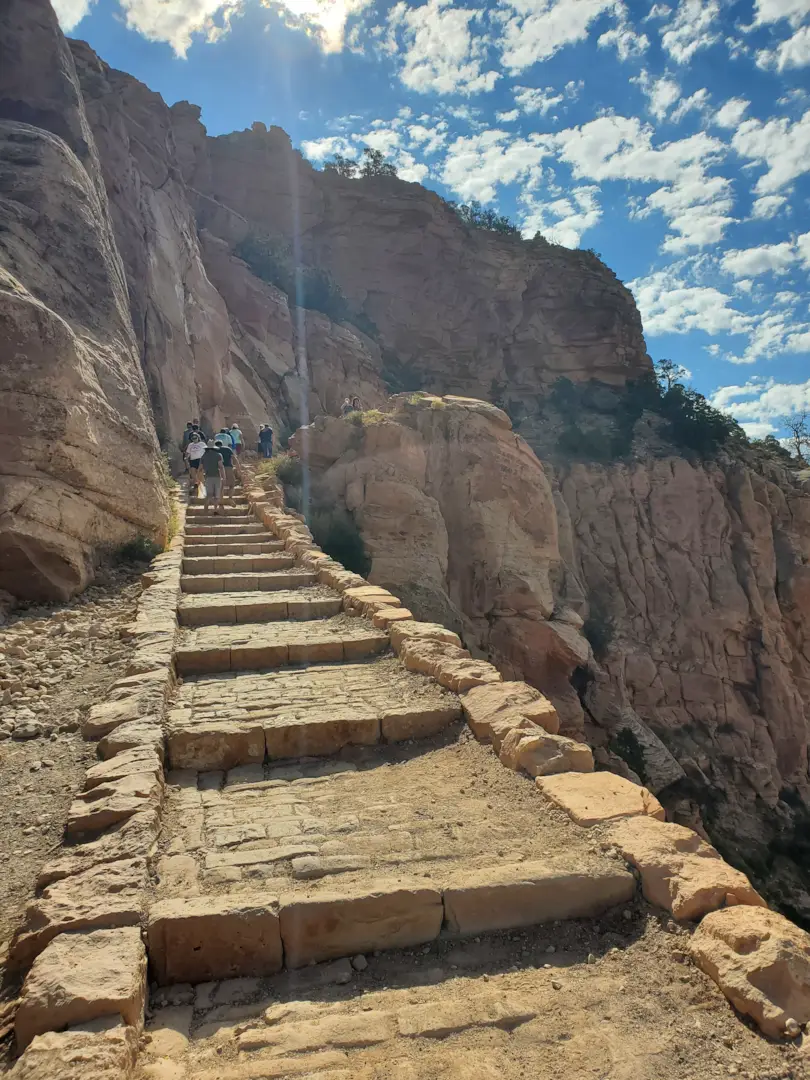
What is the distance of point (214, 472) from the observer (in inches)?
572

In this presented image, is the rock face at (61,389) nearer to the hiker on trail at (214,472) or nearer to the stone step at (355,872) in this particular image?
the hiker on trail at (214,472)

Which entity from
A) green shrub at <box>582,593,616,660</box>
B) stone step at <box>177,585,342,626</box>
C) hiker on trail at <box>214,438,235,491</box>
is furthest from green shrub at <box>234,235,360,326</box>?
stone step at <box>177,585,342,626</box>

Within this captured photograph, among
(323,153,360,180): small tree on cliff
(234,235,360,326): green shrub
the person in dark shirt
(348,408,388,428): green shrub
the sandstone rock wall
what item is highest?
(323,153,360,180): small tree on cliff

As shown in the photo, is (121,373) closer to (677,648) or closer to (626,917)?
(626,917)

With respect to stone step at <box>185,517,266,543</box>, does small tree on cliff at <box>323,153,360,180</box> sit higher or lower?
higher

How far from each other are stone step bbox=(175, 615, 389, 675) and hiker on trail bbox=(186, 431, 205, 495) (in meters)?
9.49

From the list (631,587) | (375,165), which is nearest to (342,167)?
(375,165)

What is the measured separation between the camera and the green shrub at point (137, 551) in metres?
10.0

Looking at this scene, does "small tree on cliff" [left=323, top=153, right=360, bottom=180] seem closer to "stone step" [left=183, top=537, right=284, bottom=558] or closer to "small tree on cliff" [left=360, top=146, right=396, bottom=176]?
"small tree on cliff" [left=360, top=146, right=396, bottom=176]

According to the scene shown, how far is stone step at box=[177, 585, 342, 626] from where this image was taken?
8.50 metres

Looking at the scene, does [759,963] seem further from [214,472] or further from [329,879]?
[214,472]

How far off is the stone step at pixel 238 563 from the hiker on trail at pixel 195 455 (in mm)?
6047

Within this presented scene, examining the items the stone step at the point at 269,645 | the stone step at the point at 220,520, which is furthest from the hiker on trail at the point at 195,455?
the stone step at the point at 269,645

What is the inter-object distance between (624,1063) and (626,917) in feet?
3.07
